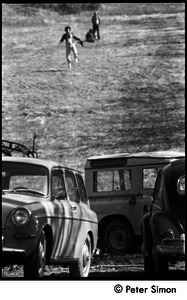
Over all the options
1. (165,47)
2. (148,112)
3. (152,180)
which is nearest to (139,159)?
(152,180)

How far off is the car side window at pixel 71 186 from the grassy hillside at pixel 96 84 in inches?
848

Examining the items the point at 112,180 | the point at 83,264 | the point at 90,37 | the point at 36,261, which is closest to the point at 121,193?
the point at 112,180

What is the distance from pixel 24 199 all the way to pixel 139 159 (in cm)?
1006

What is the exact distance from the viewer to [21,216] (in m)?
8.92

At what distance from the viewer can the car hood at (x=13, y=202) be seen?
8.91 metres

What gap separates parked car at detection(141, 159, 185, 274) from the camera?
9.61 meters

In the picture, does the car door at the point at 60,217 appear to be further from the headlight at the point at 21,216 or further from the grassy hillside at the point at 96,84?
the grassy hillside at the point at 96,84

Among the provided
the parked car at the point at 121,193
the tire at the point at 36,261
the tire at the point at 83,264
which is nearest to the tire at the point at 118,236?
the parked car at the point at 121,193

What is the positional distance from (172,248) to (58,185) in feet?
5.36

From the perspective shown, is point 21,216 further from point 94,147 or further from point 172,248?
point 94,147

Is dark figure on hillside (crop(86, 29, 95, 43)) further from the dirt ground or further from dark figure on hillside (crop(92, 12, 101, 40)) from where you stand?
the dirt ground

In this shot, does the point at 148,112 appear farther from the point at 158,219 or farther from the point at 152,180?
the point at 158,219

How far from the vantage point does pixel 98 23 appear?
58938mm

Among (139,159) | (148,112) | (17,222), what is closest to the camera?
(17,222)
